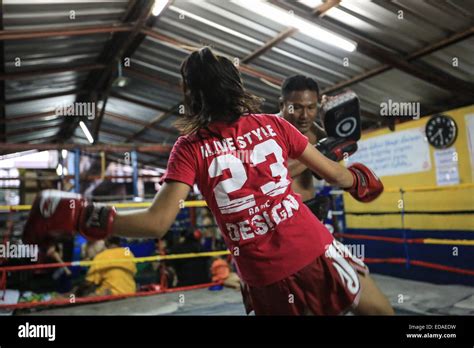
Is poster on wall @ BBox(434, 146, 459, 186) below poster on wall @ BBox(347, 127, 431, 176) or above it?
below

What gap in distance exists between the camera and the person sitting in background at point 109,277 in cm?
386

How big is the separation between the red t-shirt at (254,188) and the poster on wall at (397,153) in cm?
Answer: 443

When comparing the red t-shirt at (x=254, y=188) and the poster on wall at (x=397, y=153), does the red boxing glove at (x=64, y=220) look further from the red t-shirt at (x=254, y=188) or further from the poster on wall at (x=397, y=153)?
the poster on wall at (x=397, y=153)

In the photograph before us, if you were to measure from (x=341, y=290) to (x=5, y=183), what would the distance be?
10.3m

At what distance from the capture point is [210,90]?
3.73 feet

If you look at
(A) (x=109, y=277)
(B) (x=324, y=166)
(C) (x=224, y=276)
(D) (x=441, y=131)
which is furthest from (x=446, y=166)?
(B) (x=324, y=166)

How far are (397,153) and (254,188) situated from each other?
15.8 feet

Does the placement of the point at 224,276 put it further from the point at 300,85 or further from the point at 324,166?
the point at 324,166

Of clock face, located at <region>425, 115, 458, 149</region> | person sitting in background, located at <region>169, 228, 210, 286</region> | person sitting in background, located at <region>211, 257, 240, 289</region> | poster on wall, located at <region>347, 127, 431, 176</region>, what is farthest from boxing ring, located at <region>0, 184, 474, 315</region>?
poster on wall, located at <region>347, 127, 431, 176</region>

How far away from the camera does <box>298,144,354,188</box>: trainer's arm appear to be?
3.95 ft

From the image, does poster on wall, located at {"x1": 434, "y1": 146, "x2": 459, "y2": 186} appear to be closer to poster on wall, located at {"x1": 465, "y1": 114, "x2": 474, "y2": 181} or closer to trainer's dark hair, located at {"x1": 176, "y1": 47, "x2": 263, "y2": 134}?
poster on wall, located at {"x1": 465, "y1": 114, "x2": 474, "y2": 181}

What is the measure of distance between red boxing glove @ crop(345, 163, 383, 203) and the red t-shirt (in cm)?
21

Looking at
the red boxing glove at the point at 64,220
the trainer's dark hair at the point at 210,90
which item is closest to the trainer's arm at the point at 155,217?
the red boxing glove at the point at 64,220
